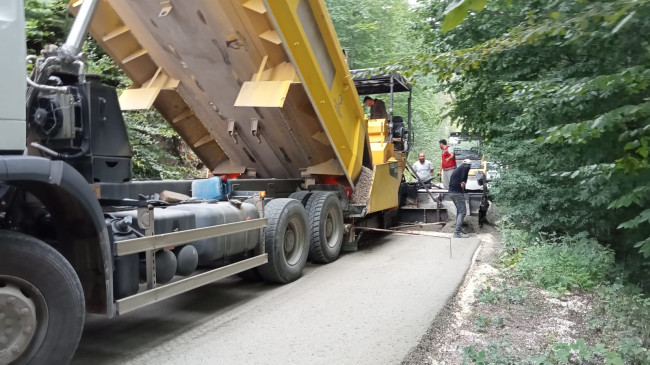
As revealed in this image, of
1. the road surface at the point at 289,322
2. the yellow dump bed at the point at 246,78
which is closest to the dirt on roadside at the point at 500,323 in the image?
Answer: the road surface at the point at 289,322

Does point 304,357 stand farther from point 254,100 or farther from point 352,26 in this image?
point 352,26

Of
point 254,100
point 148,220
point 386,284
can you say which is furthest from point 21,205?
point 386,284

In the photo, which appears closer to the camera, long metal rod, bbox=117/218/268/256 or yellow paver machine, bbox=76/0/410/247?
long metal rod, bbox=117/218/268/256

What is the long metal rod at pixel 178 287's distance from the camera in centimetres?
383

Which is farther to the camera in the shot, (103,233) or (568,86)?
(568,86)

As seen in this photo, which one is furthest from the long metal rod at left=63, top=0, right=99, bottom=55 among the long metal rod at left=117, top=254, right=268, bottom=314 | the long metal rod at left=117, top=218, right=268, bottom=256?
the long metal rod at left=117, top=254, right=268, bottom=314

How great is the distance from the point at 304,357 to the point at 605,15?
3156 mm

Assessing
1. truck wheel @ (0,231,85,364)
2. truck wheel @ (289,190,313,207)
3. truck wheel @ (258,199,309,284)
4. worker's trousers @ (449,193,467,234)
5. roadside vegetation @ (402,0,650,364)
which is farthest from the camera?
worker's trousers @ (449,193,467,234)

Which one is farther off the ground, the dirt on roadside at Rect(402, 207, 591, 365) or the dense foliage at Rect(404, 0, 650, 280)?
the dense foliage at Rect(404, 0, 650, 280)

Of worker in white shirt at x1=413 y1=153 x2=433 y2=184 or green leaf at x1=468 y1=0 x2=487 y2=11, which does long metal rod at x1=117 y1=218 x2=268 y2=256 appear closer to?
green leaf at x1=468 y1=0 x2=487 y2=11

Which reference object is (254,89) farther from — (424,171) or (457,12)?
(424,171)

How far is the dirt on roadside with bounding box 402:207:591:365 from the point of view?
159 inches

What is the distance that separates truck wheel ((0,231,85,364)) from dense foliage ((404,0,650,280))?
2672mm

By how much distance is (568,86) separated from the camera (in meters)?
4.63
